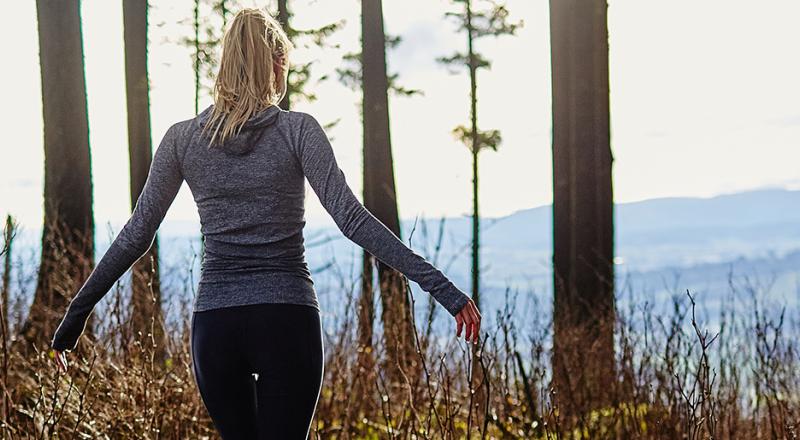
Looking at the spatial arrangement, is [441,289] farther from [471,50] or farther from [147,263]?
[471,50]

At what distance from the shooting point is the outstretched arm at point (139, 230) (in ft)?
10.4

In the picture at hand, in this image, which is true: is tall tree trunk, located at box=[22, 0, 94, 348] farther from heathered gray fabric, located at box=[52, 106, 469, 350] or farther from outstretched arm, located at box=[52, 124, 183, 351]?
heathered gray fabric, located at box=[52, 106, 469, 350]

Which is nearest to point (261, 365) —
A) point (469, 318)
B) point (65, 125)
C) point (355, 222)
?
point (355, 222)

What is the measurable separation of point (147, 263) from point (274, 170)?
7.20 m

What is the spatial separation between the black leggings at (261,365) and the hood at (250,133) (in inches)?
18.6

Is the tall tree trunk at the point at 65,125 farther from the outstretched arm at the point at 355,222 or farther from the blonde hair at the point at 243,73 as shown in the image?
the outstretched arm at the point at 355,222

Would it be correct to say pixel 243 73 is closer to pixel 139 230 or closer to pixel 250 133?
pixel 250 133

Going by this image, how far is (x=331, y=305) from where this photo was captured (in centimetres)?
678

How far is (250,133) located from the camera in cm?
301

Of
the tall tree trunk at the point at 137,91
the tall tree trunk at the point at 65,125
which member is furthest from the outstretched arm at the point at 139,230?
the tall tree trunk at the point at 137,91

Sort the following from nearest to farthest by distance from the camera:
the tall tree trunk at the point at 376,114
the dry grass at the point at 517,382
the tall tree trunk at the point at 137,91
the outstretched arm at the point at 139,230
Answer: the outstretched arm at the point at 139,230 → the dry grass at the point at 517,382 → the tall tree trunk at the point at 137,91 → the tall tree trunk at the point at 376,114

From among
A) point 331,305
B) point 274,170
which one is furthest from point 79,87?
point 274,170

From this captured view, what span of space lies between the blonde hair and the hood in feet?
0.06

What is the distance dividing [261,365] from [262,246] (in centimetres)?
35
